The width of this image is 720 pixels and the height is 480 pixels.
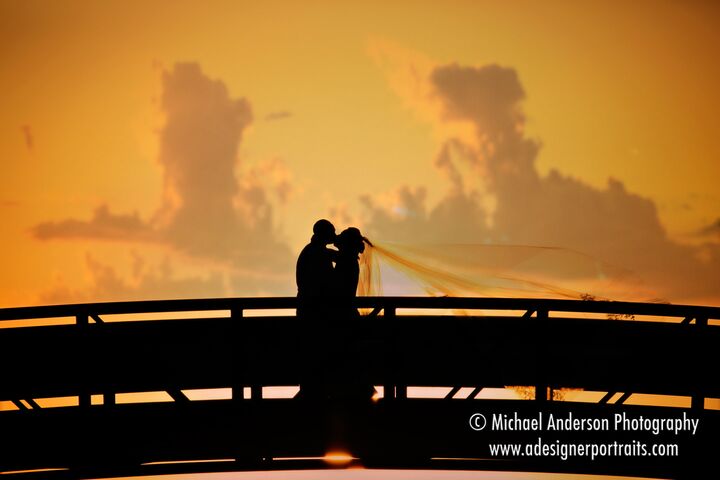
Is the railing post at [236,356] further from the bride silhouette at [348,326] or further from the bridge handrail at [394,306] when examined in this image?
the bride silhouette at [348,326]

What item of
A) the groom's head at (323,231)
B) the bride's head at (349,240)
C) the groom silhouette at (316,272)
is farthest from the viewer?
the bride's head at (349,240)

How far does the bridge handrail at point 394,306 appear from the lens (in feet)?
48.4

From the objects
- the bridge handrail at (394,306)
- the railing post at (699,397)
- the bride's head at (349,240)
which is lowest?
the railing post at (699,397)

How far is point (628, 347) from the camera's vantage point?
16078 mm

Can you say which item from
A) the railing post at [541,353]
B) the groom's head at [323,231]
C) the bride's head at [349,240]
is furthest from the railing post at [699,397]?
the groom's head at [323,231]

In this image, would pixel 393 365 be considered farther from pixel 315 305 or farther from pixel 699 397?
pixel 699 397

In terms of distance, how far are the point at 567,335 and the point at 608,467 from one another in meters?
1.87

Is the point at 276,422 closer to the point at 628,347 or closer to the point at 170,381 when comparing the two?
the point at 170,381

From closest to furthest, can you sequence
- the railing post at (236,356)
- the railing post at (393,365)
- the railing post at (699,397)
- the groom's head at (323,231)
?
the groom's head at (323,231), the railing post at (236,356), the railing post at (393,365), the railing post at (699,397)

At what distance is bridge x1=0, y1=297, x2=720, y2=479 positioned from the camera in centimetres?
1542

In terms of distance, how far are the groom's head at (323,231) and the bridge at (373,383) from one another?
1.25m

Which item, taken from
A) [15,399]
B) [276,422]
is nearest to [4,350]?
[15,399]

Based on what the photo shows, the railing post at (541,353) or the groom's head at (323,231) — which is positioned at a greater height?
the groom's head at (323,231)

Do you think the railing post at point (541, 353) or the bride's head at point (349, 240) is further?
the railing post at point (541, 353)
